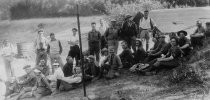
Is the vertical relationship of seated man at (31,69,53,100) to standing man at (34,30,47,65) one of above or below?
below

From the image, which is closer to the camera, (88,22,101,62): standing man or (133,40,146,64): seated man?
(133,40,146,64): seated man

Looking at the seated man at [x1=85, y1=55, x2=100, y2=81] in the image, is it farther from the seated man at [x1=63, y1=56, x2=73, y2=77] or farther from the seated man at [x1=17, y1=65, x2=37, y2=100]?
the seated man at [x1=17, y1=65, x2=37, y2=100]

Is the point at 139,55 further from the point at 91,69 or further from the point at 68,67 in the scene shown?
the point at 68,67

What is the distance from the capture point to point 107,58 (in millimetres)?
10016

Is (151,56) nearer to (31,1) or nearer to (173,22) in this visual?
(173,22)

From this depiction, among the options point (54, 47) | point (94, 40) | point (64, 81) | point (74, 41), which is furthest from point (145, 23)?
point (64, 81)

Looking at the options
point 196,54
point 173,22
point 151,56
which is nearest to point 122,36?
point 151,56

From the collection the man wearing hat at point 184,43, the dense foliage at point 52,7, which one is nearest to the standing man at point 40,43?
the man wearing hat at point 184,43

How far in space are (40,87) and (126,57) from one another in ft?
9.43

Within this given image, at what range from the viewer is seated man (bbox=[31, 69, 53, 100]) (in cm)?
891

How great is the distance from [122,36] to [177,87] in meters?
3.32

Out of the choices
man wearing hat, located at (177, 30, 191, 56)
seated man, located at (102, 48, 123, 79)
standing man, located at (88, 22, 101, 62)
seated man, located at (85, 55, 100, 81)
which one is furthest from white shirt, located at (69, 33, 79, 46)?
man wearing hat, located at (177, 30, 191, 56)

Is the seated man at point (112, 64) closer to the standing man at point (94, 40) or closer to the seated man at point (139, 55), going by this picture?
the seated man at point (139, 55)

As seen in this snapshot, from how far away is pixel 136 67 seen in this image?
10008 millimetres
